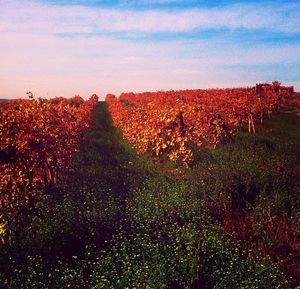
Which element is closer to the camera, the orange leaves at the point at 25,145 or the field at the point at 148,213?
the field at the point at 148,213

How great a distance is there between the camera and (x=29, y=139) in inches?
536

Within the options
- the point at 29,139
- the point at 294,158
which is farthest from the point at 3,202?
the point at 294,158

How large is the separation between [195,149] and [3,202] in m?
13.0

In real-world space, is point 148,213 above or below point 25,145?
below

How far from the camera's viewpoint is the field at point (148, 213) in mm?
9562

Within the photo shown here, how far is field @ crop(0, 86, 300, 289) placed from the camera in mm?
9562

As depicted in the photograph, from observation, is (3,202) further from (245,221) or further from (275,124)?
(275,124)

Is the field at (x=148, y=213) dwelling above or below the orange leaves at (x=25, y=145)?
below

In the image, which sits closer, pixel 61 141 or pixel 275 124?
pixel 61 141

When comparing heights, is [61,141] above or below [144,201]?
above

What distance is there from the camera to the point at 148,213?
13.7m

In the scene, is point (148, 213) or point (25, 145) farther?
point (148, 213)

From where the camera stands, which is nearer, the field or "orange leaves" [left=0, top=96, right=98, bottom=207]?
the field

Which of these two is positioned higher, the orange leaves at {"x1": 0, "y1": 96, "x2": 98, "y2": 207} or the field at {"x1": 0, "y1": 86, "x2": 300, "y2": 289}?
the orange leaves at {"x1": 0, "y1": 96, "x2": 98, "y2": 207}
